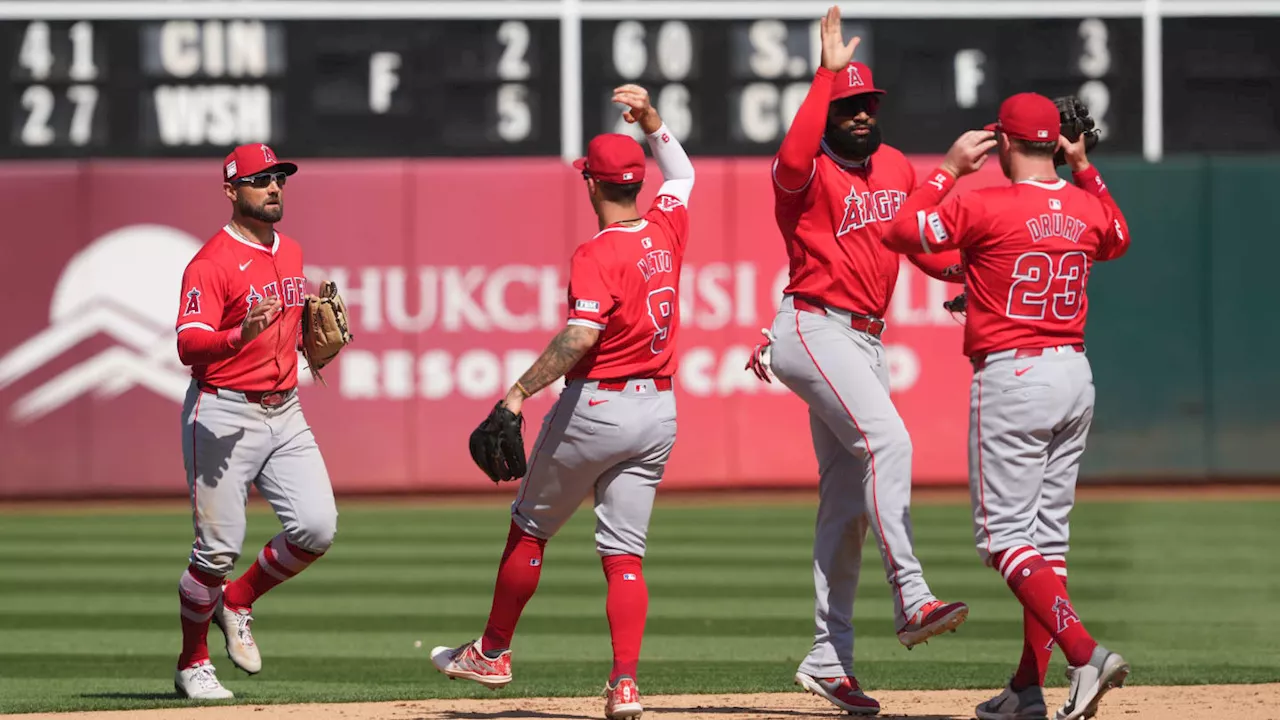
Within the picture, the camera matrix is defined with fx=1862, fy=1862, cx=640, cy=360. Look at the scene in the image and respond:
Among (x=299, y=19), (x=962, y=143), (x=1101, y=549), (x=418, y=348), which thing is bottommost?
(x=1101, y=549)

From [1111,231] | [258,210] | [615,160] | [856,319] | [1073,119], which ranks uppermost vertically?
[1073,119]

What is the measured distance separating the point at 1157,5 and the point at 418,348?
572 cm

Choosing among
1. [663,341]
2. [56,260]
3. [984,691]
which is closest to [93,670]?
[663,341]

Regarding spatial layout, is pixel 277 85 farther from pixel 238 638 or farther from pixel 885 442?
pixel 885 442

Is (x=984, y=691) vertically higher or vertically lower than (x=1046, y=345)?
lower

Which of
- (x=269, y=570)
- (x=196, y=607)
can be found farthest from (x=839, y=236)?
(x=196, y=607)

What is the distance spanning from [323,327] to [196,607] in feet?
3.29

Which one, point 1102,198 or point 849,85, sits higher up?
point 849,85

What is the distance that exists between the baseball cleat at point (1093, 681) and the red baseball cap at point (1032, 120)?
1.41 metres

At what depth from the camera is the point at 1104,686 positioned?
4.83m

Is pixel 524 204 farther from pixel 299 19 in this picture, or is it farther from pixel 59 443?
pixel 59 443

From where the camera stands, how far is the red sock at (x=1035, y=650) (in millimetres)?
5270

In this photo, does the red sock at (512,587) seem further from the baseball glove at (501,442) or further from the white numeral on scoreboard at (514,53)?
the white numeral on scoreboard at (514,53)

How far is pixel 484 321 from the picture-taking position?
13.1 m
